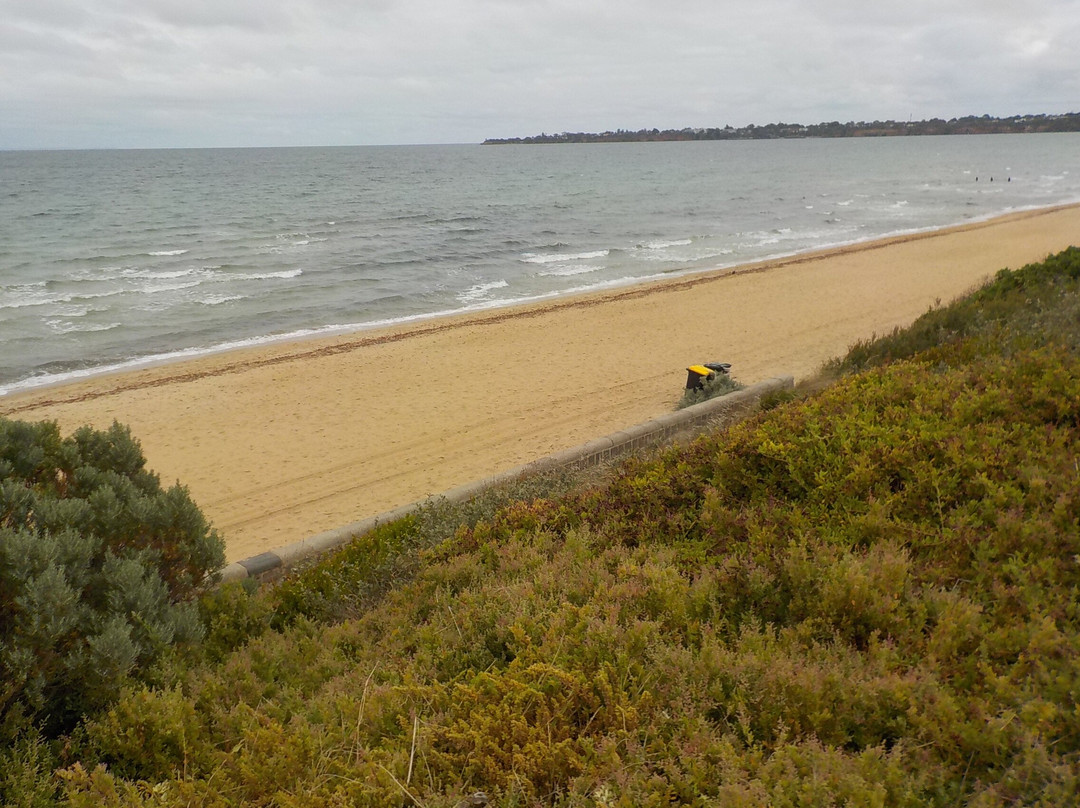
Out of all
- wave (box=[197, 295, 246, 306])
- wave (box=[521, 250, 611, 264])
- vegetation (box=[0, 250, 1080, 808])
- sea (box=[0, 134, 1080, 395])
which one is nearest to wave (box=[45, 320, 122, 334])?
sea (box=[0, 134, 1080, 395])

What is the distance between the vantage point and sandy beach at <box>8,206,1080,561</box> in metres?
8.86

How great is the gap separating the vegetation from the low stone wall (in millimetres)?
602

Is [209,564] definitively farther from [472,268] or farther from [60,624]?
[472,268]

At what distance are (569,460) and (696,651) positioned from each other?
352 centimetres

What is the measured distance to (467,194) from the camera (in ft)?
185

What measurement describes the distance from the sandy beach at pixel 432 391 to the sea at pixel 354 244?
2.87 m

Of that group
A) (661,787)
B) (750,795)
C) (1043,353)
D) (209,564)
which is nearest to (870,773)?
(750,795)

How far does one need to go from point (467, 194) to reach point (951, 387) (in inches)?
2158

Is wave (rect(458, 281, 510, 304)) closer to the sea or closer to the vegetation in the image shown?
the sea

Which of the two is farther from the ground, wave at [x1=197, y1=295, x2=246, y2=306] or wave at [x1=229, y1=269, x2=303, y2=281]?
wave at [x1=229, y1=269, x2=303, y2=281]

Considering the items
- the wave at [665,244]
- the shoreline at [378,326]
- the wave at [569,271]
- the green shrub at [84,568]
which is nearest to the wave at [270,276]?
the shoreline at [378,326]

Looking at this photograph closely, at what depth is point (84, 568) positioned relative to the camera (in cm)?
303

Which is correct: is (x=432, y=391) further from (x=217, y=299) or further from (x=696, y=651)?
(x=217, y=299)

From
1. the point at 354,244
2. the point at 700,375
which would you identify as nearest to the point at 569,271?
the point at 354,244
